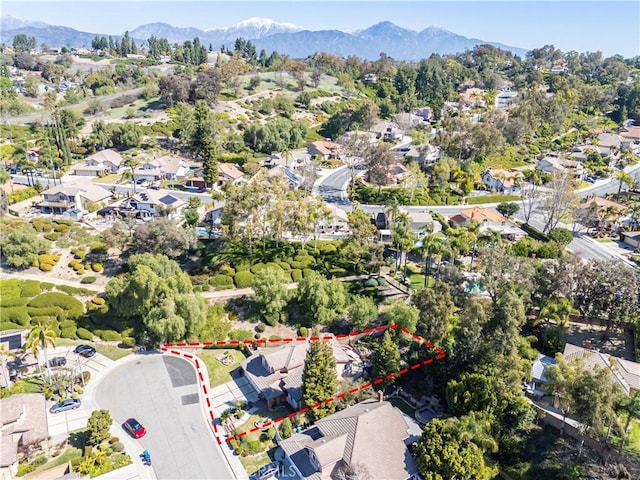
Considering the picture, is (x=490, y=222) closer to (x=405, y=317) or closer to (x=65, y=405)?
(x=405, y=317)

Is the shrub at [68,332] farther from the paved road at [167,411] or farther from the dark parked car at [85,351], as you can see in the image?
the paved road at [167,411]

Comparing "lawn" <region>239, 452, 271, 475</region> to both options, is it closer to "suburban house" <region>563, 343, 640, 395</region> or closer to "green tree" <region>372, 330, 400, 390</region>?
"green tree" <region>372, 330, 400, 390</region>

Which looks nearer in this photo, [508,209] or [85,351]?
[85,351]

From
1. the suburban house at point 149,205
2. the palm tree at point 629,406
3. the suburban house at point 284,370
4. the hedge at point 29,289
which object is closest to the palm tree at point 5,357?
the hedge at point 29,289

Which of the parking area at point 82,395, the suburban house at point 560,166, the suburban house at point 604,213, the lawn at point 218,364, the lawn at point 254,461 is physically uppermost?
the suburban house at point 560,166

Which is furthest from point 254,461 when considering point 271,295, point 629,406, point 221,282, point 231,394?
point 629,406
